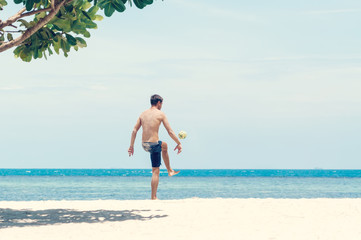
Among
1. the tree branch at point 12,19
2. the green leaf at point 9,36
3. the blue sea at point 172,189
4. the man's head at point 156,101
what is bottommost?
the blue sea at point 172,189

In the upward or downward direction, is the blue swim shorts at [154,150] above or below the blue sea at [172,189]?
above

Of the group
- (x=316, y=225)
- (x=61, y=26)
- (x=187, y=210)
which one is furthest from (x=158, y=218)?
(x=61, y=26)

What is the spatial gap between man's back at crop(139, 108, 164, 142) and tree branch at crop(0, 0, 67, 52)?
357cm

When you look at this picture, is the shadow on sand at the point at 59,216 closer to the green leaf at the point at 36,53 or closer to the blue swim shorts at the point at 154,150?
the blue swim shorts at the point at 154,150

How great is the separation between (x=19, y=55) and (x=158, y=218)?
12.6ft

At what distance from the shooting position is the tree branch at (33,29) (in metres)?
7.92

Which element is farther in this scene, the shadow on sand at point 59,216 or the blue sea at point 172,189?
the blue sea at point 172,189

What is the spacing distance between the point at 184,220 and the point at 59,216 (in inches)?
92.8

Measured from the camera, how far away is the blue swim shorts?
11.2 metres

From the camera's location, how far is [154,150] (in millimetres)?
11164

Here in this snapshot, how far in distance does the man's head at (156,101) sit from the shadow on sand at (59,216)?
2.57 m

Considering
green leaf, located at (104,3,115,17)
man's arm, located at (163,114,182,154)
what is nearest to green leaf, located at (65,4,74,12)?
green leaf, located at (104,3,115,17)

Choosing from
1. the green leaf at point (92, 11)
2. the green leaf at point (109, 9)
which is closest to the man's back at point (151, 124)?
the green leaf at point (92, 11)

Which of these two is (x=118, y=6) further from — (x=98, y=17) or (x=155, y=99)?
(x=155, y=99)
